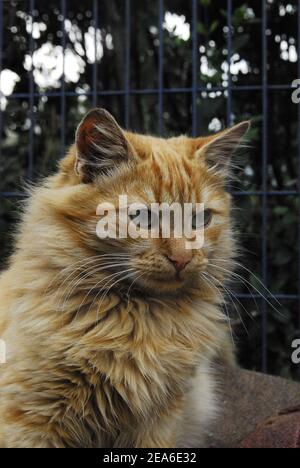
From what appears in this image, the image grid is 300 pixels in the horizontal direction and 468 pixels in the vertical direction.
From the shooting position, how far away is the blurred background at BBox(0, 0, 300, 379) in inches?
160

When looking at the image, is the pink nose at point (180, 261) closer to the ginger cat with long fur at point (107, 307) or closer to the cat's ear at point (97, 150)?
the ginger cat with long fur at point (107, 307)

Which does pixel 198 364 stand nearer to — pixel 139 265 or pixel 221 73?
pixel 139 265

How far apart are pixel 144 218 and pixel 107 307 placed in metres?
0.36

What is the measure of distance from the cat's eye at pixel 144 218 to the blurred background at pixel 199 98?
1667 millimetres

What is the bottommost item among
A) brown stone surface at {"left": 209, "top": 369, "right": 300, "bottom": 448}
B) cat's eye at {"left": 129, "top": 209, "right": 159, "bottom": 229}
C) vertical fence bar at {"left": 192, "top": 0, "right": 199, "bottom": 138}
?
brown stone surface at {"left": 209, "top": 369, "right": 300, "bottom": 448}

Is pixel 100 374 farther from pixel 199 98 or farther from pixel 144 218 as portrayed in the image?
pixel 199 98

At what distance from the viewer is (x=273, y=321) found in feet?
14.1

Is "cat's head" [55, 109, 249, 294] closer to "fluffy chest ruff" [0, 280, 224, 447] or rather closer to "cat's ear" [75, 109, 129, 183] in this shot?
"cat's ear" [75, 109, 129, 183]

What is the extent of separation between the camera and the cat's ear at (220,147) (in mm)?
2607

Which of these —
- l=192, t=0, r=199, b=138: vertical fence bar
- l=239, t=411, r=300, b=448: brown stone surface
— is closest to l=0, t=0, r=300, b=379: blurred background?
l=192, t=0, r=199, b=138: vertical fence bar

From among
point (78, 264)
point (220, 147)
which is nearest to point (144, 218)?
point (78, 264)

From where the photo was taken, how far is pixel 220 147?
2.65 meters

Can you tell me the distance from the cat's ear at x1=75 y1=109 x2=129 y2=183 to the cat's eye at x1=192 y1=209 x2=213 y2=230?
327mm

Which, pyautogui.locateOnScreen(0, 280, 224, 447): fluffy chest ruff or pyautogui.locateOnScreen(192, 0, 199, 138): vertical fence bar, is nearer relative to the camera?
pyautogui.locateOnScreen(0, 280, 224, 447): fluffy chest ruff
